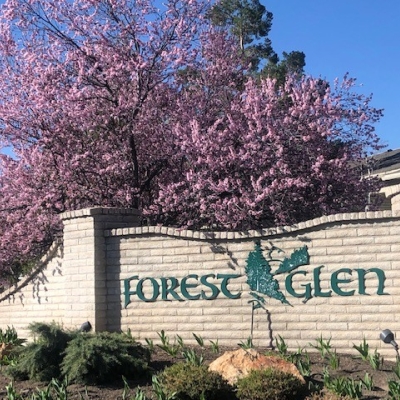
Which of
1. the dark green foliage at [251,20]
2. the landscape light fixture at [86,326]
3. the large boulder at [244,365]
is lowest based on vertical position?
the large boulder at [244,365]

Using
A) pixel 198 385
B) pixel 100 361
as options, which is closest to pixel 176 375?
pixel 198 385

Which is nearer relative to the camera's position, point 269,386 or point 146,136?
point 269,386

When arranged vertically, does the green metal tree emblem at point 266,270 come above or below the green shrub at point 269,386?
above

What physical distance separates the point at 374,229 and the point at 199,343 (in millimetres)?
3006

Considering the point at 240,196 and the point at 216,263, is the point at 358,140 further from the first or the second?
the point at 216,263

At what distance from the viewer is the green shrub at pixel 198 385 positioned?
23.3ft

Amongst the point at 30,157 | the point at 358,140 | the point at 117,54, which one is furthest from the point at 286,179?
the point at 30,157

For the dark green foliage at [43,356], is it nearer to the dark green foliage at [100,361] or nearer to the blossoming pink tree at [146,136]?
the dark green foliage at [100,361]

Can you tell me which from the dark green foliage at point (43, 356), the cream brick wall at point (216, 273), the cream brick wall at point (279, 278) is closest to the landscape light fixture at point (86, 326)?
the cream brick wall at point (216, 273)

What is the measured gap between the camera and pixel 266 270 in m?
9.90

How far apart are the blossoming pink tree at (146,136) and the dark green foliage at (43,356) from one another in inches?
167

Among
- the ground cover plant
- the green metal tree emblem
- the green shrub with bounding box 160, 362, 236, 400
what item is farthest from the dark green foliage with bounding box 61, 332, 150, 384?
the green metal tree emblem

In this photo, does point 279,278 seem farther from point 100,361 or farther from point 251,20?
point 251,20

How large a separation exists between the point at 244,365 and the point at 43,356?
98.1 inches
